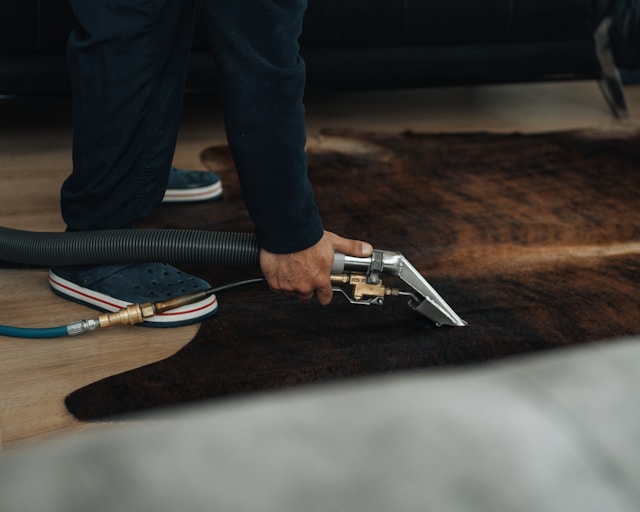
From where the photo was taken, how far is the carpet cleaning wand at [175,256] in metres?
1.20

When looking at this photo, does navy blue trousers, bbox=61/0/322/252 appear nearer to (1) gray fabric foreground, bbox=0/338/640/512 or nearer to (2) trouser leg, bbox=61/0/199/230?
(2) trouser leg, bbox=61/0/199/230

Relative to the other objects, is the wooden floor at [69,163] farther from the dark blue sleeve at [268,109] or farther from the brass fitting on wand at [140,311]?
the dark blue sleeve at [268,109]

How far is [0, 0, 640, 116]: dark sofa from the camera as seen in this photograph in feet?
6.43

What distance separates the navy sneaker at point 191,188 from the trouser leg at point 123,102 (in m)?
0.46

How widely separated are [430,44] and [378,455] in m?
2.25

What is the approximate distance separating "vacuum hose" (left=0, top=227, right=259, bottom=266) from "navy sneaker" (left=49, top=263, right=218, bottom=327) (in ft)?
0.18

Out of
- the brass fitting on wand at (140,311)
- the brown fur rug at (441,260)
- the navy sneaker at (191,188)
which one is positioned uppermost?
the brass fitting on wand at (140,311)

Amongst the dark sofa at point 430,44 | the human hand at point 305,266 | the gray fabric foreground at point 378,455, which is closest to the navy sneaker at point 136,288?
the human hand at point 305,266

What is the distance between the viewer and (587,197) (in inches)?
76.6

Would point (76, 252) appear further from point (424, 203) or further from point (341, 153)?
point (341, 153)

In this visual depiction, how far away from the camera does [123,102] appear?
1.19m

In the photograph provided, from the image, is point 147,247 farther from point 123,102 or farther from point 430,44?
point 430,44

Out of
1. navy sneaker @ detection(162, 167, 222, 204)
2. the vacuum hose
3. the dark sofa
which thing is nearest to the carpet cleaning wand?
the vacuum hose

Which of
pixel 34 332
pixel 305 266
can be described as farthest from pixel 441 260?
pixel 34 332
